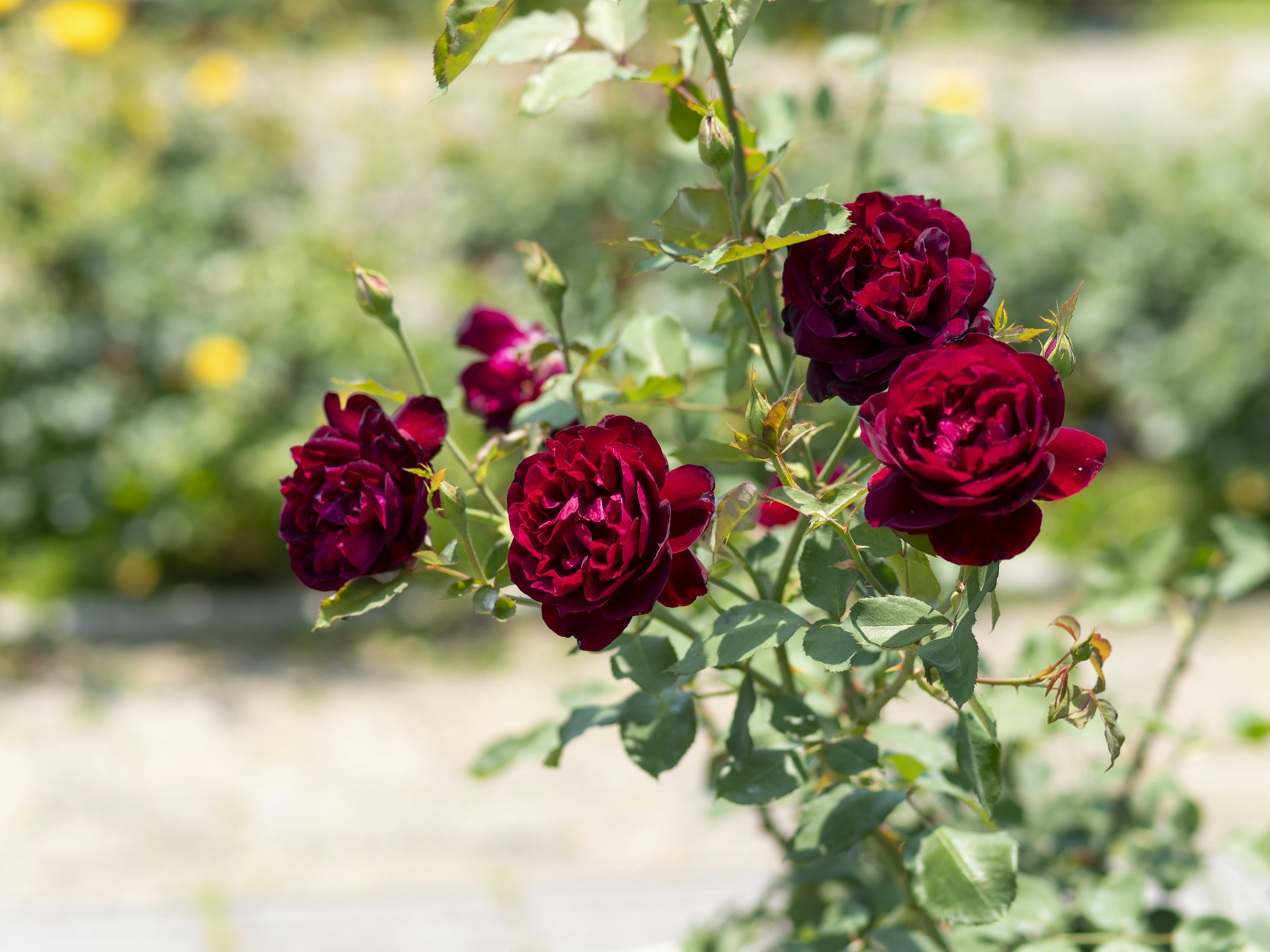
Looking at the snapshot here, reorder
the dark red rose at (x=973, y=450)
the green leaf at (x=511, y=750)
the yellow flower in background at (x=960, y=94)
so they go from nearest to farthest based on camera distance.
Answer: the dark red rose at (x=973, y=450) < the green leaf at (x=511, y=750) < the yellow flower in background at (x=960, y=94)

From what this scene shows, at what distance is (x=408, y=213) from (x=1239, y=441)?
2.39 metres

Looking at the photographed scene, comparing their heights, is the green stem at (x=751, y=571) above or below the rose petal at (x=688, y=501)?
below

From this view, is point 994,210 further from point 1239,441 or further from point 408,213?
point 408,213

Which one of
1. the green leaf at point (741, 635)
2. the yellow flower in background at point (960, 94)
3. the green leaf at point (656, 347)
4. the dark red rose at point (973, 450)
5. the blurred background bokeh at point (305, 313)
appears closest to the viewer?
the dark red rose at point (973, 450)

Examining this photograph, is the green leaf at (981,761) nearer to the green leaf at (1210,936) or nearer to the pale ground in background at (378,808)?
the green leaf at (1210,936)

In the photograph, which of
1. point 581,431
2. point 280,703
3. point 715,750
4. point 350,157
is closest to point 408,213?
point 350,157

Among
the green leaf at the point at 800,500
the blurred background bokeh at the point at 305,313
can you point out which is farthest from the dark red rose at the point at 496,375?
the blurred background bokeh at the point at 305,313

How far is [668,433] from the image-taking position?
2.03m

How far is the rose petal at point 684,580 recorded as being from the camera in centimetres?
54

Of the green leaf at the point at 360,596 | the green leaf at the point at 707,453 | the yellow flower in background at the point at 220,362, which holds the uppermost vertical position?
the green leaf at the point at 707,453

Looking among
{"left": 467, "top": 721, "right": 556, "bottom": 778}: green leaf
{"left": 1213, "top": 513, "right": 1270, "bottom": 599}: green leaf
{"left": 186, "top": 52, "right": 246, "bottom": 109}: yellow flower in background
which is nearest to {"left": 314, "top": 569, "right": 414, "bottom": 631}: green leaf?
{"left": 467, "top": 721, "right": 556, "bottom": 778}: green leaf

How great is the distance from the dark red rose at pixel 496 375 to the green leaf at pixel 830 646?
0.91 feet

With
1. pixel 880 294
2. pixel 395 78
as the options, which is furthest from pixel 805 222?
pixel 395 78

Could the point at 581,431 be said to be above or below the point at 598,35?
below
